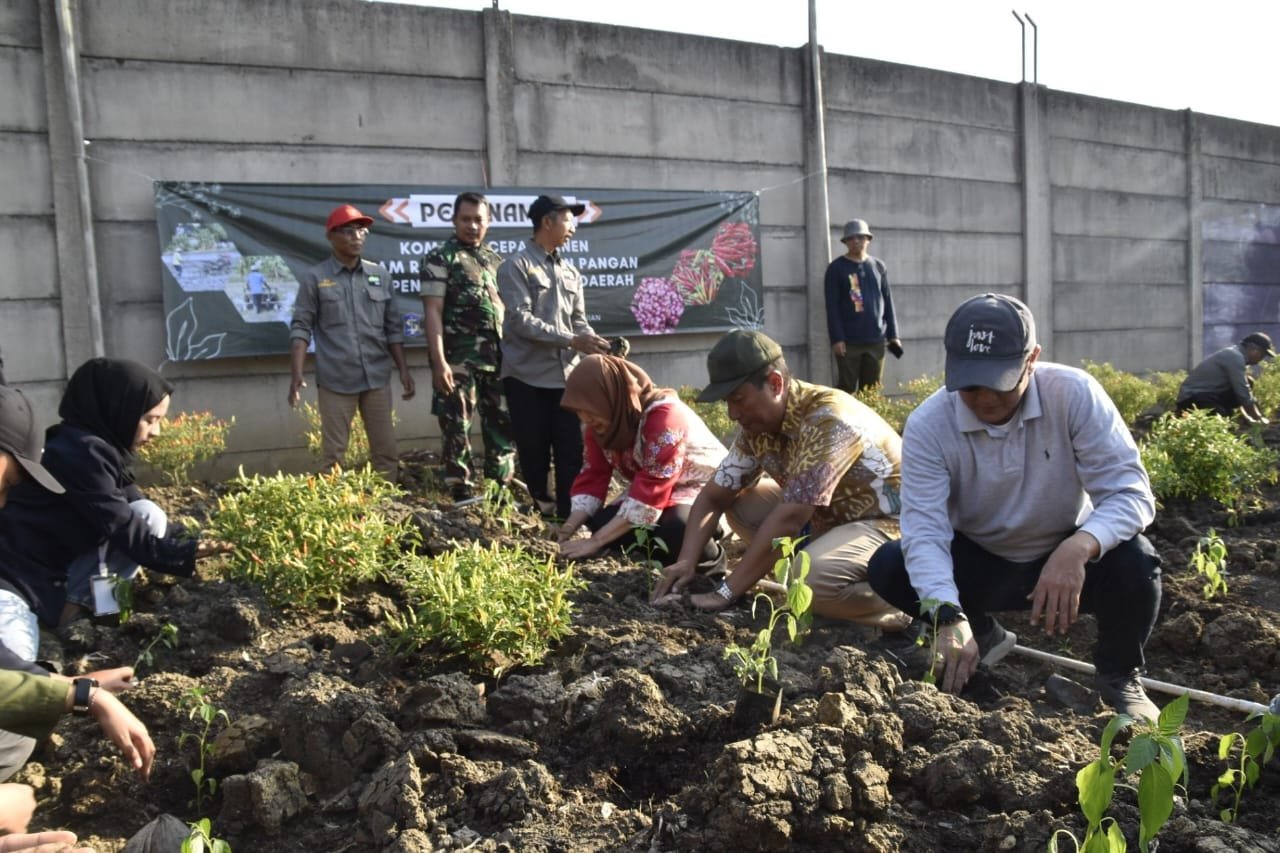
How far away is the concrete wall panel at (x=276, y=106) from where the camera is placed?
21.1 ft

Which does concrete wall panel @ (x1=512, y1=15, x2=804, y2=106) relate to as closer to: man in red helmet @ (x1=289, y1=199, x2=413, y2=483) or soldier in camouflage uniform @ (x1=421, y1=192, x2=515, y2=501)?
soldier in camouflage uniform @ (x1=421, y1=192, x2=515, y2=501)

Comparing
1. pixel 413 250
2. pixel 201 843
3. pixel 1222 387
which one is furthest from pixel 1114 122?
pixel 201 843

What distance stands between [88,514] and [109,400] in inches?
14.9

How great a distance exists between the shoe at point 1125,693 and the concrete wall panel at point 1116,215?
9.03 metres

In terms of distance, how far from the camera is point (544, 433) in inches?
223

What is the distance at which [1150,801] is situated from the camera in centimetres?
177

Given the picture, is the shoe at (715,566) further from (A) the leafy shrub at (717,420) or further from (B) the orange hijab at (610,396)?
(A) the leafy shrub at (717,420)

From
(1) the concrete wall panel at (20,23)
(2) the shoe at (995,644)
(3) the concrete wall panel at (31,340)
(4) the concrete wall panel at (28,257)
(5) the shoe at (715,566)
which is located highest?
(1) the concrete wall panel at (20,23)

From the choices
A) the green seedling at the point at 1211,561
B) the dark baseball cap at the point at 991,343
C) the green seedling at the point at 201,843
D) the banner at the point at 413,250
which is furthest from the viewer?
the banner at the point at 413,250

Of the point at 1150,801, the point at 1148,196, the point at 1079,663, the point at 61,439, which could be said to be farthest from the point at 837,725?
the point at 1148,196

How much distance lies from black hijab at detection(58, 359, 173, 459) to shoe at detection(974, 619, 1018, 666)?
2803 millimetres

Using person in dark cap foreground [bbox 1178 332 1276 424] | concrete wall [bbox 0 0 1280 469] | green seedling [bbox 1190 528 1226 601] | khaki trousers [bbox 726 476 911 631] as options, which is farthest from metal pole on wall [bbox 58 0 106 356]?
person in dark cap foreground [bbox 1178 332 1276 424]

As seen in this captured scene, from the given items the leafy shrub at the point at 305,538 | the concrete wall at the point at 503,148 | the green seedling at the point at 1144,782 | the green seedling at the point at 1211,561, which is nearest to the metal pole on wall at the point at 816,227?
the concrete wall at the point at 503,148

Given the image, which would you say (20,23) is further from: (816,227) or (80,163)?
(816,227)
